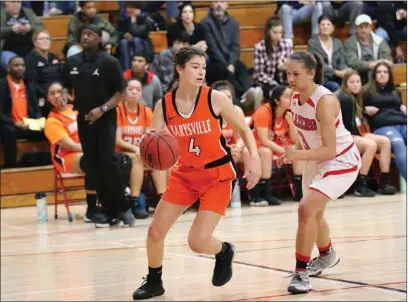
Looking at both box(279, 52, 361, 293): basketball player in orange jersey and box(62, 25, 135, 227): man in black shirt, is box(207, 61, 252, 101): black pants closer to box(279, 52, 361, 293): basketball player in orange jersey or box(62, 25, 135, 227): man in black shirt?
box(62, 25, 135, 227): man in black shirt

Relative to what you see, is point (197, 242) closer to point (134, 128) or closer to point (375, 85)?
point (134, 128)

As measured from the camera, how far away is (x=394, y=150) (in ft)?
37.2

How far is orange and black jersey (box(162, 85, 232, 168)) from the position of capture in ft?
17.9

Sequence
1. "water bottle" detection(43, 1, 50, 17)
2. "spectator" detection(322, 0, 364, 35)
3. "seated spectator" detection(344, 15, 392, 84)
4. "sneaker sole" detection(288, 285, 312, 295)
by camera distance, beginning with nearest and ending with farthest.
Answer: "sneaker sole" detection(288, 285, 312, 295) → "seated spectator" detection(344, 15, 392, 84) → "water bottle" detection(43, 1, 50, 17) → "spectator" detection(322, 0, 364, 35)

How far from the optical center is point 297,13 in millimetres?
14078

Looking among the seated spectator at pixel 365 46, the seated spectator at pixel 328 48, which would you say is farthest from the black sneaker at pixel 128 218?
the seated spectator at pixel 365 46

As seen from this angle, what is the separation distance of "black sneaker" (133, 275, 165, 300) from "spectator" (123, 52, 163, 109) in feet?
19.1

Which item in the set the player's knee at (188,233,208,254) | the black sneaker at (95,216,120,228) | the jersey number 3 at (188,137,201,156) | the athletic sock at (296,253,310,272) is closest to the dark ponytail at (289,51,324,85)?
the jersey number 3 at (188,137,201,156)

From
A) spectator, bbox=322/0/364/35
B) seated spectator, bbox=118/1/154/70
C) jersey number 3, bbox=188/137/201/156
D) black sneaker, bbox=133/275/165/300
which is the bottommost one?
black sneaker, bbox=133/275/165/300

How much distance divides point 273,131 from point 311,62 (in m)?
5.39

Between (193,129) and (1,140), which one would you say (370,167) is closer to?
(1,140)

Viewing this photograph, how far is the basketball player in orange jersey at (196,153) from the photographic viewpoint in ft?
17.7

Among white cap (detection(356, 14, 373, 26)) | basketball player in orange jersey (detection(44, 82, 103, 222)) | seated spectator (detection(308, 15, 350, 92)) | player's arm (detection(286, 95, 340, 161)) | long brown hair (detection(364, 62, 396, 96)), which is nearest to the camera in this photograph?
player's arm (detection(286, 95, 340, 161))

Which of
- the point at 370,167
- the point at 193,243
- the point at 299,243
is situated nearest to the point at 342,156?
the point at 299,243
